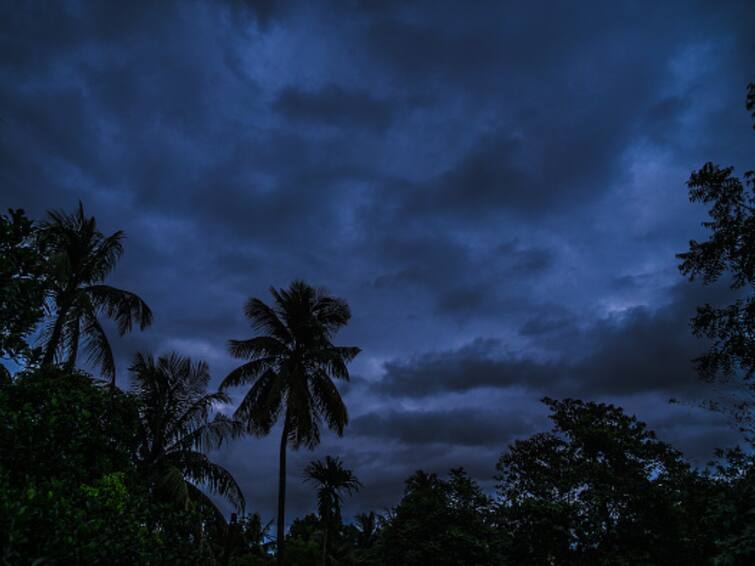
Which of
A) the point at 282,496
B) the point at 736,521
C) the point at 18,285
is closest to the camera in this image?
the point at 18,285

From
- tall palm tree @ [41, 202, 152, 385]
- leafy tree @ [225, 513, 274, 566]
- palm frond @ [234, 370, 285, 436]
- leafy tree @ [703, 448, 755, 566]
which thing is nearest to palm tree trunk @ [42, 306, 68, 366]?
tall palm tree @ [41, 202, 152, 385]

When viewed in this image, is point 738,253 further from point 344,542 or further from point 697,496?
point 344,542

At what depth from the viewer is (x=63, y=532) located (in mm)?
4117

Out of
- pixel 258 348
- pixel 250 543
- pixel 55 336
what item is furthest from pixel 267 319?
pixel 250 543

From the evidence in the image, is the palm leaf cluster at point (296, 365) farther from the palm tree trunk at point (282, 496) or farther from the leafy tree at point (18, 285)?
the leafy tree at point (18, 285)

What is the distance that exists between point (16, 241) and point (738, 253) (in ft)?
49.3

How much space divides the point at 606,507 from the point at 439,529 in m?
7.97

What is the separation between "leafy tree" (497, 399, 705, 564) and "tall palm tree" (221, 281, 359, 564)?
31.7 ft

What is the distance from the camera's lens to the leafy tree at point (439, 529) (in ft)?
64.2

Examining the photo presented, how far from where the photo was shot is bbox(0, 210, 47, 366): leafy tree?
671cm

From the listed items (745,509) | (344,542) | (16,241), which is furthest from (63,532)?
(344,542)

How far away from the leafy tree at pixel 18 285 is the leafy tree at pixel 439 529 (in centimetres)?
1786

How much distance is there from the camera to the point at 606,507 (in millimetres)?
21703

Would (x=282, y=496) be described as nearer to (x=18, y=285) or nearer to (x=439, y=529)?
(x=439, y=529)
